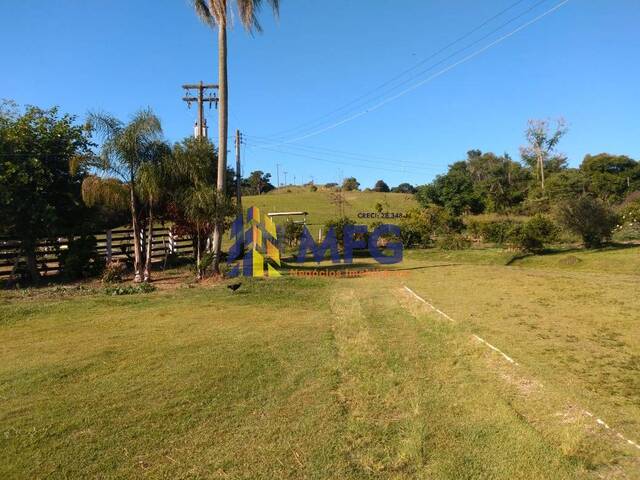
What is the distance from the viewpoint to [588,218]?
17297mm

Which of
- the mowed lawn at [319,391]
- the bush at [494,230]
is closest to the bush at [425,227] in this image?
the bush at [494,230]

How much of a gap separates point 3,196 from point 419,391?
37.4ft

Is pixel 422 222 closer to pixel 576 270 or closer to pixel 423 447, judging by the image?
pixel 576 270

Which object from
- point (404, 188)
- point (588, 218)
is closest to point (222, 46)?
point (588, 218)

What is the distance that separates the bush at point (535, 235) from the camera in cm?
1781

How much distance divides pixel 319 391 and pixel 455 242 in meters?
17.6

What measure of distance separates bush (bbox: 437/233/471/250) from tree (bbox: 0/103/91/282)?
1503cm

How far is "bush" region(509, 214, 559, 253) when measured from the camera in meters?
17.8

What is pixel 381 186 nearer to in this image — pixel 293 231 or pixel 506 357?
pixel 293 231

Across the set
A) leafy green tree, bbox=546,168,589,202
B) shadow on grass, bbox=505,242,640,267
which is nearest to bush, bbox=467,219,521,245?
shadow on grass, bbox=505,242,640,267

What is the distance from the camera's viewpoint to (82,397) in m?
4.05

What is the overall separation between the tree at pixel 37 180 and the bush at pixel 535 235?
16147 mm

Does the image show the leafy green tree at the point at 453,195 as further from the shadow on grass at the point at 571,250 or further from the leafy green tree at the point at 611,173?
the shadow on grass at the point at 571,250

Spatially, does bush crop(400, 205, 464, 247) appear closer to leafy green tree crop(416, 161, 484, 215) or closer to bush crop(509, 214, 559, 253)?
bush crop(509, 214, 559, 253)
